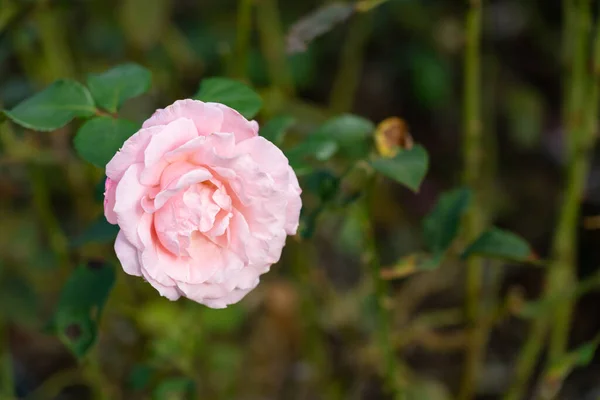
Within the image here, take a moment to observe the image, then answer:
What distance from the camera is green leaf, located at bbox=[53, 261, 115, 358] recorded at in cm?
74

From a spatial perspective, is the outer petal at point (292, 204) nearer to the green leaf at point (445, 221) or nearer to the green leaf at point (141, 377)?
the green leaf at point (445, 221)

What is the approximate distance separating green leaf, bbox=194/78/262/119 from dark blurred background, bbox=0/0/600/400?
414 millimetres

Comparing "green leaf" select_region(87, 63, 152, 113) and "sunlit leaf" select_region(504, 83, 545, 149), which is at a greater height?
"green leaf" select_region(87, 63, 152, 113)

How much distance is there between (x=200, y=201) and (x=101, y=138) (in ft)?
0.37

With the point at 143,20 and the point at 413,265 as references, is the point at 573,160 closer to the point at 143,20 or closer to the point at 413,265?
the point at 413,265

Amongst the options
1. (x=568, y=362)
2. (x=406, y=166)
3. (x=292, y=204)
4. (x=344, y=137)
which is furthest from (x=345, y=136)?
(x=568, y=362)

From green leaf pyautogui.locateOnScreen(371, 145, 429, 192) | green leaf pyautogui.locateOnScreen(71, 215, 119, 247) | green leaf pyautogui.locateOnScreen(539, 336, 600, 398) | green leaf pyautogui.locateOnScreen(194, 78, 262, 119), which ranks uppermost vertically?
→ green leaf pyautogui.locateOnScreen(194, 78, 262, 119)

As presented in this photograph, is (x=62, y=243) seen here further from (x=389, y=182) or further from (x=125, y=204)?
(x=389, y=182)

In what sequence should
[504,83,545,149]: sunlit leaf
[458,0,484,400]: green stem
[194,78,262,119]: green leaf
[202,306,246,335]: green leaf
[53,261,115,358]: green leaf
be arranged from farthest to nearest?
[504,83,545,149]: sunlit leaf → [202,306,246,335]: green leaf → [458,0,484,400]: green stem → [53,261,115,358]: green leaf → [194,78,262,119]: green leaf

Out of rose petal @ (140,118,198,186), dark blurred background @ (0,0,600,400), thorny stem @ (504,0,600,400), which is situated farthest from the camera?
dark blurred background @ (0,0,600,400)

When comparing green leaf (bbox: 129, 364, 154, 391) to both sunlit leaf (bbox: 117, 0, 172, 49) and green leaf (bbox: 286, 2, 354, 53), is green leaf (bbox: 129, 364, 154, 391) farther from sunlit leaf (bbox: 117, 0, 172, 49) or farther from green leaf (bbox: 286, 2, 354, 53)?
sunlit leaf (bbox: 117, 0, 172, 49)

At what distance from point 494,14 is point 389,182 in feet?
1.61

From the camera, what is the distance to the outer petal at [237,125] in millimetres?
560

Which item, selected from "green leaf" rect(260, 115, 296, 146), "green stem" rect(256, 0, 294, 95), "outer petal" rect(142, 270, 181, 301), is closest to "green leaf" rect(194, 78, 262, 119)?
"green leaf" rect(260, 115, 296, 146)
